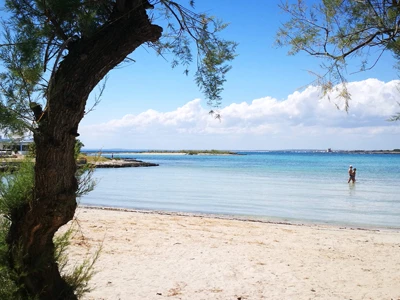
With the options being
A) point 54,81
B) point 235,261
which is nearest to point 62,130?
point 54,81

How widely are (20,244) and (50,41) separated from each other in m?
1.68

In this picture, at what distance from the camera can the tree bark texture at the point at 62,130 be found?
3.10 metres

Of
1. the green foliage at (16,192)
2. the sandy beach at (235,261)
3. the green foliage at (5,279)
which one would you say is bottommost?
the sandy beach at (235,261)

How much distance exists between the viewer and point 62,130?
3117 mm

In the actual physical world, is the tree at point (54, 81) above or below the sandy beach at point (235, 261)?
above

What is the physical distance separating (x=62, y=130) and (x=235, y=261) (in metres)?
5.14

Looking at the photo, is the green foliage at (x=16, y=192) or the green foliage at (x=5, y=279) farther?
the green foliage at (x=16, y=192)

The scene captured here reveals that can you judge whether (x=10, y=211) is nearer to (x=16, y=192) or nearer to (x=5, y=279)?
(x=16, y=192)

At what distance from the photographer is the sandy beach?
5.86 meters

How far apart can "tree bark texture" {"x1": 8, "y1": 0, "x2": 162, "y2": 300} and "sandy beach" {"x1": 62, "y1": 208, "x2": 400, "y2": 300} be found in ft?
6.82

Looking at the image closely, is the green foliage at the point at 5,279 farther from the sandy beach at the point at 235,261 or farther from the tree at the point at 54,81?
the sandy beach at the point at 235,261

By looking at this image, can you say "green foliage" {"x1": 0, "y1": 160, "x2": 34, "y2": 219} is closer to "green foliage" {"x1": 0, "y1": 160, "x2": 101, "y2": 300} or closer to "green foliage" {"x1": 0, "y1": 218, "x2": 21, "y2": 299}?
"green foliage" {"x1": 0, "y1": 160, "x2": 101, "y2": 300}

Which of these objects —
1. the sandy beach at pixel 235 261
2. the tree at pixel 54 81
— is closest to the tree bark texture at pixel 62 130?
the tree at pixel 54 81

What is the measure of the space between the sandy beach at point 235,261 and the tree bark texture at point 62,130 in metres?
2.08
